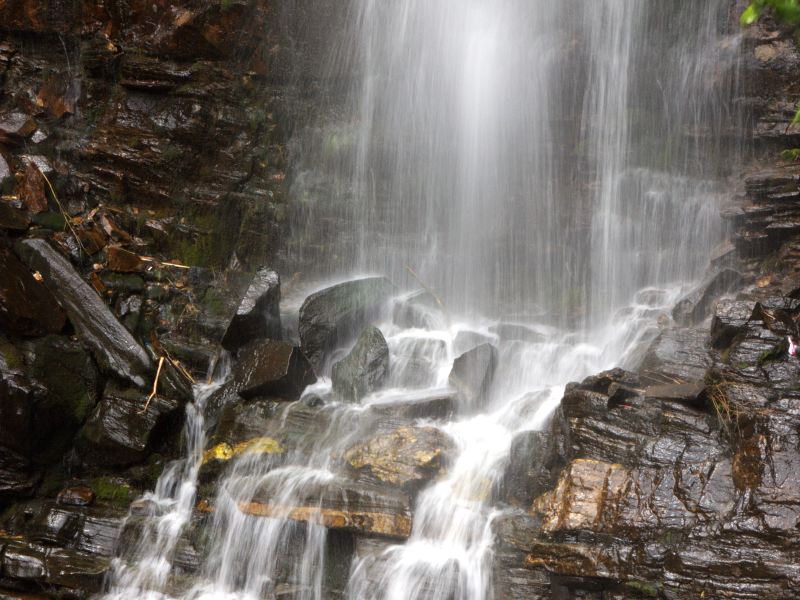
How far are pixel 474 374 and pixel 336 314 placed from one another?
2573 millimetres

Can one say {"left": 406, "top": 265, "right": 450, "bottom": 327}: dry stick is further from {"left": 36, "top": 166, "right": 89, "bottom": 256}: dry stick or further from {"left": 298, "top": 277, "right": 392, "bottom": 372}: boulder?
{"left": 36, "top": 166, "right": 89, "bottom": 256}: dry stick

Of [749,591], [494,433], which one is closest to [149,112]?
[494,433]

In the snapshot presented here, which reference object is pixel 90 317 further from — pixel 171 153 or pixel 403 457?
pixel 403 457

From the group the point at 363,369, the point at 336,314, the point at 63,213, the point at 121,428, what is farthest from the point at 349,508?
the point at 63,213

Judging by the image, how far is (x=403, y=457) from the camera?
689cm

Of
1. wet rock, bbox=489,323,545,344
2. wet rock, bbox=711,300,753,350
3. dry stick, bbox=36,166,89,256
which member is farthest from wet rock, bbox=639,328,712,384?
dry stick, bbox=36,166,89,256

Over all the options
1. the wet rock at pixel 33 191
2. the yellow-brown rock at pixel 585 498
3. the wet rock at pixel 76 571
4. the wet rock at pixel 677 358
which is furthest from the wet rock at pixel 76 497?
the wet rock at pixel 677 358

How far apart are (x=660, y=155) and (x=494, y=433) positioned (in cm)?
687

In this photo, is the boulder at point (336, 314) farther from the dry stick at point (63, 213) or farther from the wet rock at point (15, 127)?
the wet rock at point (15, 127)

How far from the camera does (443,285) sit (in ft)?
40.0

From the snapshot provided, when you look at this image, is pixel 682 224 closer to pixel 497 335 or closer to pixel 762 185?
pixel 762 185

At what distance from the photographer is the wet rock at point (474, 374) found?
27.2 feet

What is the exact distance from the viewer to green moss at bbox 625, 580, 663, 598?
493 centimetres

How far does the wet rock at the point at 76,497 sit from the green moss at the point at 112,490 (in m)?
0.10
